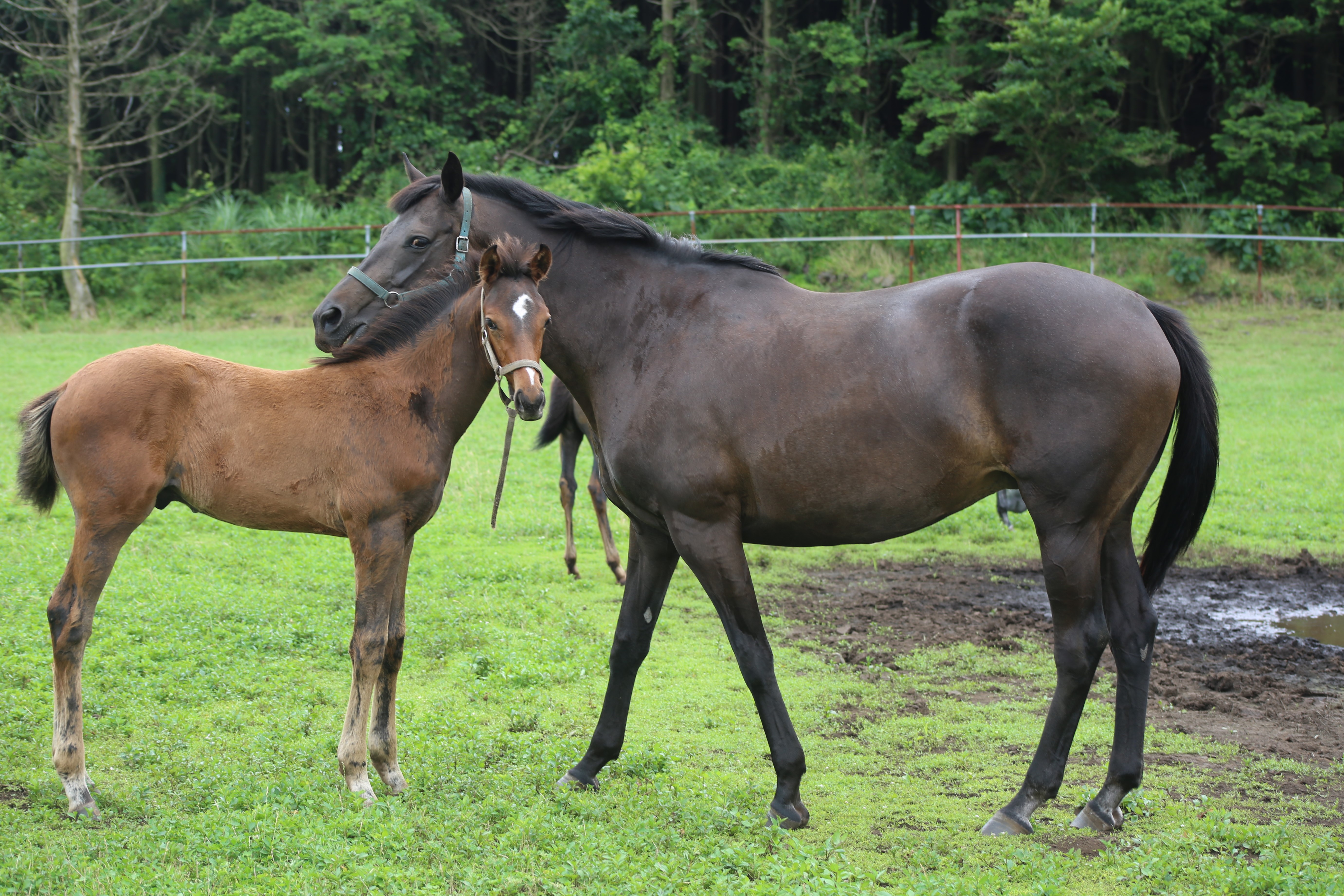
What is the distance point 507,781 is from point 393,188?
24.0m

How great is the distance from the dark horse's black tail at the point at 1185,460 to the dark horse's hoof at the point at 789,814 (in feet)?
6.26

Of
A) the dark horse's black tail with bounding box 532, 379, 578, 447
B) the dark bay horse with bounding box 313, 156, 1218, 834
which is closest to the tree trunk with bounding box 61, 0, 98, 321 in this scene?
the dark horse's black tail with bounding box 532, 379, 578, 447

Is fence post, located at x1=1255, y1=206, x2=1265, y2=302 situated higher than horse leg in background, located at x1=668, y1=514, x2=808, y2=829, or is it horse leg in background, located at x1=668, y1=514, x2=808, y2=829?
fence post, located at x1=1255, y1=206, x2=1265, y2=302

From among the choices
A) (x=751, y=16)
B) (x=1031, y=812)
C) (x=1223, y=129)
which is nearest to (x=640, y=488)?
(x=1031, y=812)

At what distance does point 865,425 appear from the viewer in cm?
446

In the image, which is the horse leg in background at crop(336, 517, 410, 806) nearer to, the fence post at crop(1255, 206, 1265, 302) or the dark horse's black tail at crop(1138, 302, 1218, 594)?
the dark horse's black tail at crop(1138, 302, 1218, 594)

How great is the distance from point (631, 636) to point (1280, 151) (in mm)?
22023

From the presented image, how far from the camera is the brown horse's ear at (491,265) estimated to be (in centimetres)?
445

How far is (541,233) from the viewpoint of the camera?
16.3ft

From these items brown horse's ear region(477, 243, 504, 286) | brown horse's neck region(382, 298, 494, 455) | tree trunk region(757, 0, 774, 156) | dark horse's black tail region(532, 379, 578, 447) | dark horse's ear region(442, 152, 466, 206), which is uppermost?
tree trunk region(757, 0, 774, 156)

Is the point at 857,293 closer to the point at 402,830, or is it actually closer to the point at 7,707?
the point at 402,830

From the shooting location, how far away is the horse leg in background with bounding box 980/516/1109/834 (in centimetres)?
437

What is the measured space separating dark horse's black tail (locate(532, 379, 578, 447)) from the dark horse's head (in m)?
3.36

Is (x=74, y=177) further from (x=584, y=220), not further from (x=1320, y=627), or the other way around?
(x=1320, y=627)
